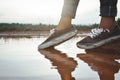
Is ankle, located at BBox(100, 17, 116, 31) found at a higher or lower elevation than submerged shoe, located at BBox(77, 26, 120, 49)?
higher

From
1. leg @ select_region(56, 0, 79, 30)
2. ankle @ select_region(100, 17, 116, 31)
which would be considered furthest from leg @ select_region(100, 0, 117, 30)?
leg @ select_region(56, 0, 79, 30)

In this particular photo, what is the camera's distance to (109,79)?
153 cm

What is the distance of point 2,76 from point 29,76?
0.12 m

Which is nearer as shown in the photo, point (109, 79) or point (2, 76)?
point (109, 79)

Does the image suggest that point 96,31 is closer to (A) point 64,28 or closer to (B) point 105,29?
(B) point 105,29

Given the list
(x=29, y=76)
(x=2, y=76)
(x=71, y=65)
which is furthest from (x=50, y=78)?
(x=71, y=65)

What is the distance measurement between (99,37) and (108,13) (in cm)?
21

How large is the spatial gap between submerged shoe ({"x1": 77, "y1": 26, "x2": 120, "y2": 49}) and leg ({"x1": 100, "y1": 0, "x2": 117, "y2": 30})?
41 mm

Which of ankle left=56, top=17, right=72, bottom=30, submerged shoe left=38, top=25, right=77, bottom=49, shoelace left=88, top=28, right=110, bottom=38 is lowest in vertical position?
submerged shoe left=38, top=25, right=77, bottom=49

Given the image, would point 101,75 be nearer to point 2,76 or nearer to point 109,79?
point 109,79

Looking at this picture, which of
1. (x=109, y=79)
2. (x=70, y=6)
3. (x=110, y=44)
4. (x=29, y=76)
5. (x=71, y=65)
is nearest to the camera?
(x=109, y=79)

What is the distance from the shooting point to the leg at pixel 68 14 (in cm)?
330

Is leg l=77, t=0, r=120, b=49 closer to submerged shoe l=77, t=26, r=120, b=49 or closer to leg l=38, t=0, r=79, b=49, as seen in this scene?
submerged shoe l=77, t=26, r=120, b=49

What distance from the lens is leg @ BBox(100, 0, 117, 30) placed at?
2.92m
